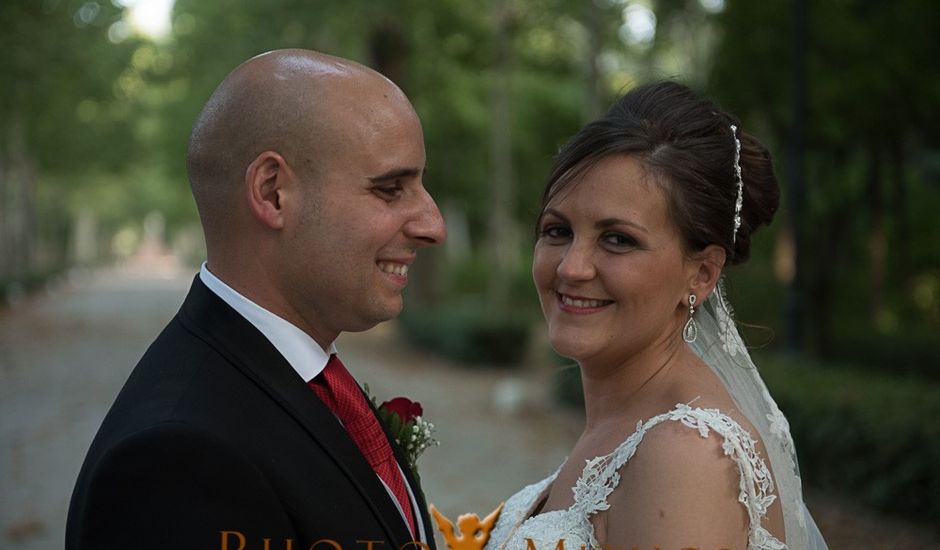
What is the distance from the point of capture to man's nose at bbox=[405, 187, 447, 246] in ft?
7.79

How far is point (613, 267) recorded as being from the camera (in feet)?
8.84

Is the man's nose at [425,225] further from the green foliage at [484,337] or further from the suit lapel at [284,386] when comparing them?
the green foliage at [484,337]

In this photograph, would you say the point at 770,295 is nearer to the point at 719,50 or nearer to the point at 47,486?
the point at 719,50

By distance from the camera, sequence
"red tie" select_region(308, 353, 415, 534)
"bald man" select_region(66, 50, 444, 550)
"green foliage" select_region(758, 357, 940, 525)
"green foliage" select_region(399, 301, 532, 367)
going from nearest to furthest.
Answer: "bald man" select_region(66, 50, 444, 550) → "red tie" select_region(308, 353, 415, 534) → "green foliage" select_region(758, 357, 940, 525) → "green foliage" select_region(399, 301, 532, 367)

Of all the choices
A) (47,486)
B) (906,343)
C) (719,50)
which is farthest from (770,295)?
(47,486)

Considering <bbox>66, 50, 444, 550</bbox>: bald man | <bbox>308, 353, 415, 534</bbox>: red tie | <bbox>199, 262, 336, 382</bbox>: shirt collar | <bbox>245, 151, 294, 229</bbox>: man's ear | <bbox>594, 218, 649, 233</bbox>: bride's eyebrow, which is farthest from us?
<bbox>594, 218, 649, 233</bbox>: bride's eyebrow

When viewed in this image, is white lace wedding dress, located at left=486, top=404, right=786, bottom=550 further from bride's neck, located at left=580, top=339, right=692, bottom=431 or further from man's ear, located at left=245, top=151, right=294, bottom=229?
man's ear, located at left=245, top=151, right=294, bottom=229

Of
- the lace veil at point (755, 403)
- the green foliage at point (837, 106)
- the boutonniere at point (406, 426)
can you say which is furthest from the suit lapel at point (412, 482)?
the green foliage at point (837, 106)

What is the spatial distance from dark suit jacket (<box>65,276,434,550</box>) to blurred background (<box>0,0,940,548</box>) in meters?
1.69

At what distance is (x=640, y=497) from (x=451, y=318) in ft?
55.7

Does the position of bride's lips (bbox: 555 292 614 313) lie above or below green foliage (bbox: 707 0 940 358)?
below

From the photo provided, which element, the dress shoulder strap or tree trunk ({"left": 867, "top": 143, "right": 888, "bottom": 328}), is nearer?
the dress shoulder strap

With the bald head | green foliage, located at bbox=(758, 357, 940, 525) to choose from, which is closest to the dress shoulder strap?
the bald head

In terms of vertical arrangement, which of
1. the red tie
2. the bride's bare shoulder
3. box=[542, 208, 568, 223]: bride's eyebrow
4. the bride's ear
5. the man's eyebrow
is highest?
box=[542, 208, 568, 223]: bride's eyebrow
